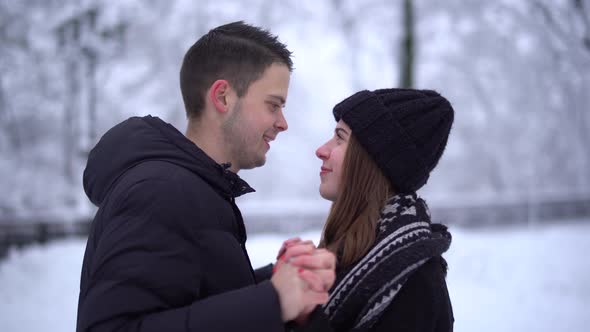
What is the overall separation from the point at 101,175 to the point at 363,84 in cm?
1094

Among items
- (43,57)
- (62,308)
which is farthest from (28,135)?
(62,308)

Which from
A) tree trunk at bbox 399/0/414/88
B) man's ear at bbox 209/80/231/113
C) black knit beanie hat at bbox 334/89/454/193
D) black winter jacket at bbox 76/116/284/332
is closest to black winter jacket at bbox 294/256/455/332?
black knit beanie hat at bbox 334/89/454/193

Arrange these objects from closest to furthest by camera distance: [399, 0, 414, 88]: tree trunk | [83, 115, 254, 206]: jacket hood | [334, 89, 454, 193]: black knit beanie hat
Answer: [83, 115, 254, 206]: jacket hood < [334, 89, 454, 193]: black knit beanie hat < [399, 0, 414, 88]: tree trunk

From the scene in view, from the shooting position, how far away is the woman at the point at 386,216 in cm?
176

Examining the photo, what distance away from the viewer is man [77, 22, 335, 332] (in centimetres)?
132

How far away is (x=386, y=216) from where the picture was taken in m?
2.01

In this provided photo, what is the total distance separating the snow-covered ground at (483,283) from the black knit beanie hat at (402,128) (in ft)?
12.7

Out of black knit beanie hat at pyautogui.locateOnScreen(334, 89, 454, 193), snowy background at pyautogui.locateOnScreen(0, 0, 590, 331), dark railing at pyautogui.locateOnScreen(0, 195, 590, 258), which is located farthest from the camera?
dark railing at pyautogui.locateOnScreen(0, 195, 590, 258)

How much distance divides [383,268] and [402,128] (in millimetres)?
590

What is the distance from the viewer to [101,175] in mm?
1706

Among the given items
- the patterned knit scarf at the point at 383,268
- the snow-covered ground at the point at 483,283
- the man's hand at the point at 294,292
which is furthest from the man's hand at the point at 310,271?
the snow-covered ground at the point at 483,283

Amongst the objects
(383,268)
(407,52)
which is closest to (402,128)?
(383,268)

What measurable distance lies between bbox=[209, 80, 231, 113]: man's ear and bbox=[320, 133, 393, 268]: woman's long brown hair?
593 mm

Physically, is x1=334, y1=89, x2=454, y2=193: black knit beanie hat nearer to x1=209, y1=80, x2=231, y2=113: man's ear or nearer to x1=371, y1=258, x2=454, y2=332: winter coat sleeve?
x1=371, y1=258, x2=454, y2=332: winter coat sleeve
